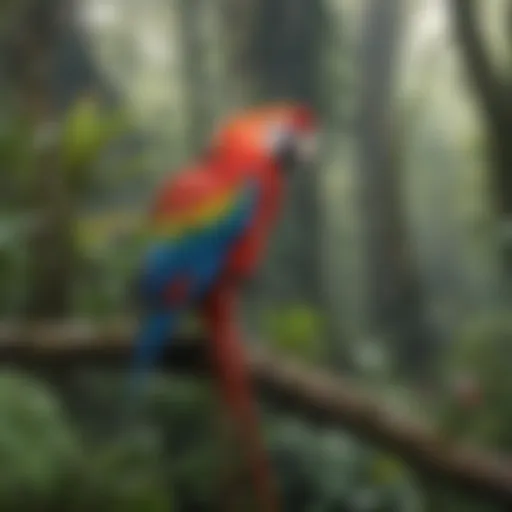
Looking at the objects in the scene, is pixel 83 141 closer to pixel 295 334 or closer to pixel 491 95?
pixel 295 334

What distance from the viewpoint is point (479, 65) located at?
1.50m

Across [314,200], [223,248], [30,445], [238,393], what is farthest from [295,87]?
[30,445]

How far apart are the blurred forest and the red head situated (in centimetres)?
6

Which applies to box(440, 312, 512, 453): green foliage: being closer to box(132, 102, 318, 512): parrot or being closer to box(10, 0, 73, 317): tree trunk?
box(132, 102, 318, 512): parrot

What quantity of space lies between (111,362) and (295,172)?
28 centimetres

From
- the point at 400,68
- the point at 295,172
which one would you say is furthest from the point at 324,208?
the point at 400,68

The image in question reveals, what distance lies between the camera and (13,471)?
1.37 m

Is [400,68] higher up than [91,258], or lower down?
higher up

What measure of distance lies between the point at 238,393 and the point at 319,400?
8cm

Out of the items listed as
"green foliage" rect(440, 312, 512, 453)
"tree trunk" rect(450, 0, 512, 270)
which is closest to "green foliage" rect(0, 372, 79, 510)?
"green foliage" rect(440, 312, 512, 453)

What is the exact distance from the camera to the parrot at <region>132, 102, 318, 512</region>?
1384 millimetres

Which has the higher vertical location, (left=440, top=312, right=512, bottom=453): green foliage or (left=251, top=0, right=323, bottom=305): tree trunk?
(left=251, top=0, right=323, bottom=305): tree trunk

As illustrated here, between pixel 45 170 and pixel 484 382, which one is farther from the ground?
pixel 45 170

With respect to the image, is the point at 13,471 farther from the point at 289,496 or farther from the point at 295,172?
the point at 295,172
